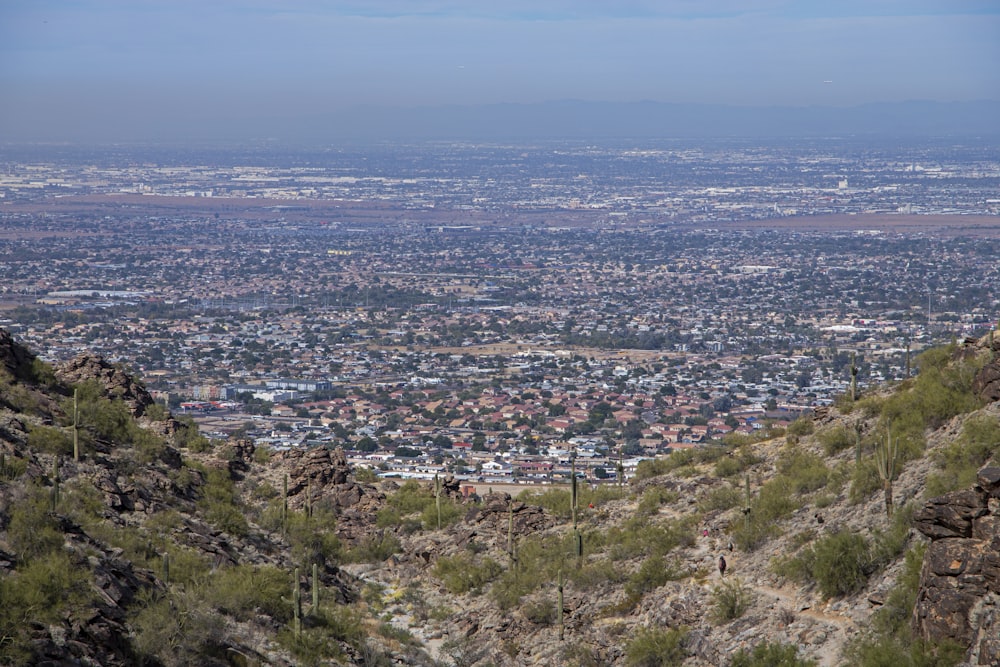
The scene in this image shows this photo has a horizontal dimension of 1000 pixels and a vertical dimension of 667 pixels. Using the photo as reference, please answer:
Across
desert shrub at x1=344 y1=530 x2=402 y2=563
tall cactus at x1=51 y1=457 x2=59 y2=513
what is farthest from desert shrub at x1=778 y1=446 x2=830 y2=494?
tall cactus at x1=51 y1=457 x2=59 y2=513

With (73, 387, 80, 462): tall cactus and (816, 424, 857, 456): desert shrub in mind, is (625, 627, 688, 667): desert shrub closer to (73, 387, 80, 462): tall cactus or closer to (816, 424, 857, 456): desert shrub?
(816, 424, 857, 456): desert shrub

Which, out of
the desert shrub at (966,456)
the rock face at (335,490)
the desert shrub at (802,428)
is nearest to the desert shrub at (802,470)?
the desert shrub at (802,428)

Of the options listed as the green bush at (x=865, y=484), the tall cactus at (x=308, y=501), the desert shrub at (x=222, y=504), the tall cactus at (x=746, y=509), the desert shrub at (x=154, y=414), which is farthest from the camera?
the desert shrub at (x=154, y=414)

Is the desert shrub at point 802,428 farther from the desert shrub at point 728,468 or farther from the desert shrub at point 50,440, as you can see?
the desert shrub at point 50,440

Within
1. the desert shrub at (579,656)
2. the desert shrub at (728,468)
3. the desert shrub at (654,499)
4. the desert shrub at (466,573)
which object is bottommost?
the desert shrub at (466,573)

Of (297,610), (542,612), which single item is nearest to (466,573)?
(542,612)

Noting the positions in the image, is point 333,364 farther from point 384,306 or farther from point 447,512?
point 447,512

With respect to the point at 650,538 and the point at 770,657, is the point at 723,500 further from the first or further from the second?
the point at 770,657

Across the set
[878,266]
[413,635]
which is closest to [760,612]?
[413,635]
